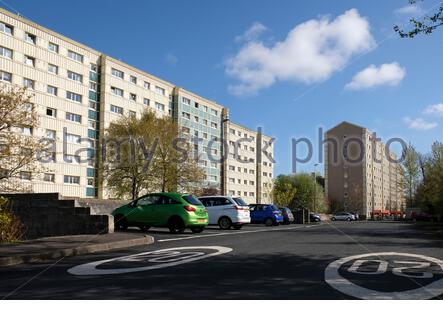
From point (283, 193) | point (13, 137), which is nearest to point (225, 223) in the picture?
point (13, 137)

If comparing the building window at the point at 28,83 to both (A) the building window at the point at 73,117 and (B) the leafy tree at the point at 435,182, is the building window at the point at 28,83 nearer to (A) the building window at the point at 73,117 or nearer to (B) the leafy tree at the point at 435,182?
(A) the building window at the point at 73,117

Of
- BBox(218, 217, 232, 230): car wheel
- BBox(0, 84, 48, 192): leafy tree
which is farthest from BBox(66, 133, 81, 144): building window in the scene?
BBox(218, 217, 232, 230): car wheel


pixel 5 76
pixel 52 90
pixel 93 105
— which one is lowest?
pixel 93 105

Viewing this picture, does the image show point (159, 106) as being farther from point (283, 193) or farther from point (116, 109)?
point (283, 193)

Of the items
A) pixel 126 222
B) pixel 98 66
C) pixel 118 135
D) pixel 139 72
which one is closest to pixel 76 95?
pixel 98 66

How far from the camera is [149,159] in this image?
4256cm

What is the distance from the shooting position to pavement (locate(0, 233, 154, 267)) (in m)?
9.36

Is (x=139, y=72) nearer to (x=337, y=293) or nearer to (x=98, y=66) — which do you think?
(x=98, y=66)

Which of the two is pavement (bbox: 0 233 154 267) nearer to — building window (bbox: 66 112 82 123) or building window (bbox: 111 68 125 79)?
building window (bbox: 66 112 82 123)

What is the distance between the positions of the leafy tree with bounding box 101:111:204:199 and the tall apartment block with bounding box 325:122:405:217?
8852 centimetres

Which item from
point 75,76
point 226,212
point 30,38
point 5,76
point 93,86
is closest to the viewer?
point 226,212

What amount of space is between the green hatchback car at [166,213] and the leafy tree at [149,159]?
23424 mm

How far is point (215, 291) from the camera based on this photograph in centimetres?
605

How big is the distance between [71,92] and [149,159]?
24.4m
